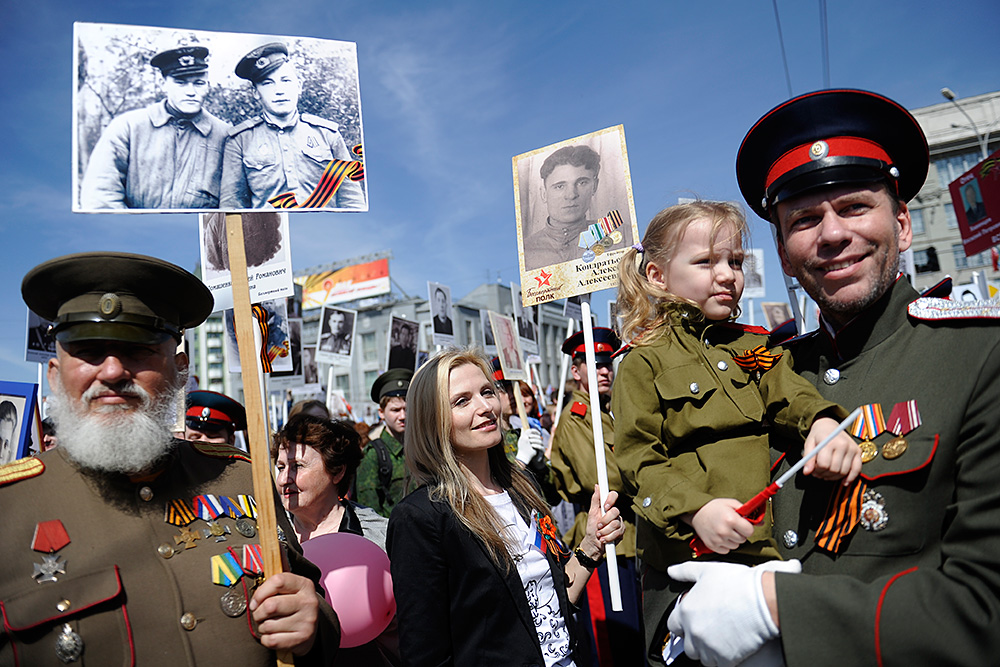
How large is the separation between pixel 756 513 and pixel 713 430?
1.13 feet

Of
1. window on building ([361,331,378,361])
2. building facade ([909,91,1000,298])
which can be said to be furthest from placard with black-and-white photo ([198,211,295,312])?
window on building ([361,331,378,361])

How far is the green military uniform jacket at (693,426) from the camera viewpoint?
2.11 m

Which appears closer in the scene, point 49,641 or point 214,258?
point 49,641

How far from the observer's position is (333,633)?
2434 millimetres

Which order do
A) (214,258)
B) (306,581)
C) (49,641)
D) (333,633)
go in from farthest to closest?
(214,258), (333,633), (306,581), (49,641)

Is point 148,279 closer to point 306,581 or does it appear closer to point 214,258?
point 306,581

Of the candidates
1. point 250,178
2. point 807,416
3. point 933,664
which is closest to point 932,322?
point 807,416

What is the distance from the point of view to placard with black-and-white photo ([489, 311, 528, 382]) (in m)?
8.26

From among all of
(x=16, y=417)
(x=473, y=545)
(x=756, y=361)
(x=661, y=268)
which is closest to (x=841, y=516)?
(x=756, y=361)

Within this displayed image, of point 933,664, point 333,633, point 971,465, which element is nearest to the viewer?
point 933,664

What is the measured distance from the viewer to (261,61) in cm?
269

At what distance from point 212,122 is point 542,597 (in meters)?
2.43

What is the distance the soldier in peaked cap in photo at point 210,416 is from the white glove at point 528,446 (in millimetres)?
2754

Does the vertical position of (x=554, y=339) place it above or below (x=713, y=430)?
above
